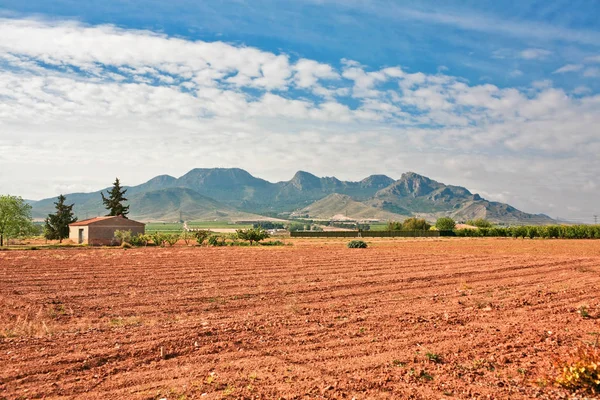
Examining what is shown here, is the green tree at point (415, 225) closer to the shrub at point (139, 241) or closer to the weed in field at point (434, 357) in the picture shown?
the shrub at point (139, 241)

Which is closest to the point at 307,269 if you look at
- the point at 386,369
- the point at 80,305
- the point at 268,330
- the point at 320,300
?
the point at 320,300

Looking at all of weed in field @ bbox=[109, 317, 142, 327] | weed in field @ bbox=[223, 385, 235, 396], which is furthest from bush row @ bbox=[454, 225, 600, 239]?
weed in field @ bbox=[223, 385, 235, 396]

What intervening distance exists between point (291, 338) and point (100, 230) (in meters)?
64.7

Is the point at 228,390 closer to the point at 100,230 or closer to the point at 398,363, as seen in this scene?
the point at 398,363

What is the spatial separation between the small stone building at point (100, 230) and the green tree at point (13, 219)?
652cm

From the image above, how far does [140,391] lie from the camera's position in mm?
8992

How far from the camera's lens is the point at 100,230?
7025cm

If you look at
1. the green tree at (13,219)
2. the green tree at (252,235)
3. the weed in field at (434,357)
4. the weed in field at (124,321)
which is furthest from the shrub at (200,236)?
the weed in field at (434,357)

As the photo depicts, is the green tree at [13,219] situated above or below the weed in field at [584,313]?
above

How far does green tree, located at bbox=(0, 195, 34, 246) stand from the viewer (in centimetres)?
6644

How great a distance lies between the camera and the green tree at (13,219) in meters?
66.4

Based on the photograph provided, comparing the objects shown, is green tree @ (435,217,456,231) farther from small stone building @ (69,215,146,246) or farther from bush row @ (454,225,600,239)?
small stone building @ (69,215,146,246)

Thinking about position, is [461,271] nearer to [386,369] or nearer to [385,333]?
[385,333]

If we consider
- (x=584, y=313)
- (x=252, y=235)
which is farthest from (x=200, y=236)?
(x=584, y=313)
